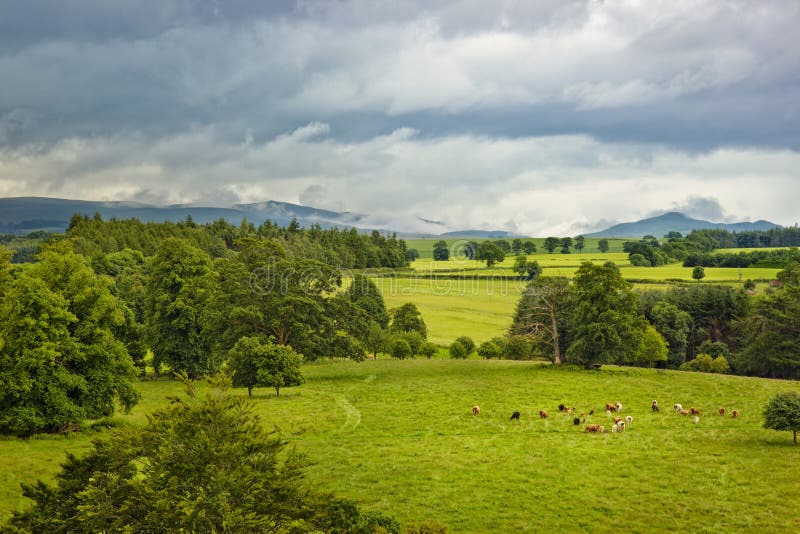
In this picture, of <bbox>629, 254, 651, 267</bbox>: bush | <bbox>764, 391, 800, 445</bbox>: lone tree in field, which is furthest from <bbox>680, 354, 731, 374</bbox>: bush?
<bbox>629, 254, 651, 267</bbox>: bush

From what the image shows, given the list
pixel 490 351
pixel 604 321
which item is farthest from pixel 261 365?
pixel 490 351

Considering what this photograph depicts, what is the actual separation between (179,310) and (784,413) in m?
49.0

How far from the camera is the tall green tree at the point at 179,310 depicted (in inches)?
1970

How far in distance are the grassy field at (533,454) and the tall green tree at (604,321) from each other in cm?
307

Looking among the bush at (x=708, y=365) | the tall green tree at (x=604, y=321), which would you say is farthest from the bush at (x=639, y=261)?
the tall green tree at (x=604, y=321)

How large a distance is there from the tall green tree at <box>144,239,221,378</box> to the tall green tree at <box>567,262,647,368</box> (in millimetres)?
36496

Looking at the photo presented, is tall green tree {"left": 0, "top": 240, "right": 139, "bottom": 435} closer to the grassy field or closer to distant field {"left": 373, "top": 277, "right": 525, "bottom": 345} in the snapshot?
the grassy field

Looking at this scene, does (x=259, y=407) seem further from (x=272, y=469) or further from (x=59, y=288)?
(x=272, y=469)

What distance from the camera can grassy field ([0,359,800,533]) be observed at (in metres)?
22.2

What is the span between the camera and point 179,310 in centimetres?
5069

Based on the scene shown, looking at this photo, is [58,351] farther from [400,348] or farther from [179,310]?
[400,348]

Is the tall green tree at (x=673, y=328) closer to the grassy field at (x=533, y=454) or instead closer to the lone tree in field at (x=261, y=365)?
the grassy field at (x=533, y=454)

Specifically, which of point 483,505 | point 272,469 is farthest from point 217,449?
point 483,505

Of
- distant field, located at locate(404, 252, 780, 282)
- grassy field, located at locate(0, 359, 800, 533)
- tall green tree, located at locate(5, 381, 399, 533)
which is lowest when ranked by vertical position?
grassy field, located at locate(0, 359, 800, 533)
